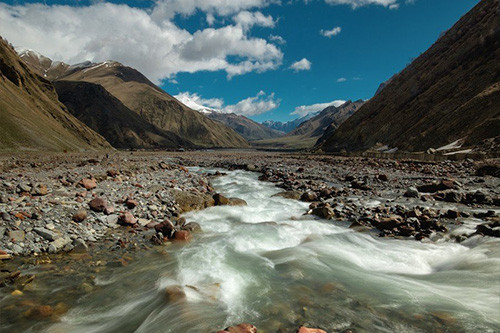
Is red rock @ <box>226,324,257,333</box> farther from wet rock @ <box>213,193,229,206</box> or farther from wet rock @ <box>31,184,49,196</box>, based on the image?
wet rock @ <box>31,184,49,196</box>

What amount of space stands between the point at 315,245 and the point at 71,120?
86.8m

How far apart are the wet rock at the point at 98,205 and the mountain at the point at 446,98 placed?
4514 centimetres

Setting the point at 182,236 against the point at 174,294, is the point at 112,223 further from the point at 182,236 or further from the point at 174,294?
the point at 174,294

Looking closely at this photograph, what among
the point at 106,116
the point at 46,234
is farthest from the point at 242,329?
the point at 106,116

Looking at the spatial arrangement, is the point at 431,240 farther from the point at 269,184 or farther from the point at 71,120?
the point at 71,120

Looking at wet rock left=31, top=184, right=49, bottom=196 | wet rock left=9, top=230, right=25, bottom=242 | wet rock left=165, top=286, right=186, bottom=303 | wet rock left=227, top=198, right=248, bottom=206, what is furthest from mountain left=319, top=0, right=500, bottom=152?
wet rock left=9, top=230, right=25, bottom=242

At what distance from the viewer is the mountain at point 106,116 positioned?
128 meters

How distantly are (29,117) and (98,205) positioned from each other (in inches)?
2272

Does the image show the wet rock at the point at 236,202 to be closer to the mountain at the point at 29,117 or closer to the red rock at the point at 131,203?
the red rock at the point at 131,203

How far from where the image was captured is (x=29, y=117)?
169ft

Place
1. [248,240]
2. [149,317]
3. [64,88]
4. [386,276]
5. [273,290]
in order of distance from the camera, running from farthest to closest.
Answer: [64,88]
[248,240]
[386,276]
[273,290]
[149,317]

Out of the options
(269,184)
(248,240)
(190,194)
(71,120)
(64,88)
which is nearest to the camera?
(248,240)

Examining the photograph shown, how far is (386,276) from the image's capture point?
7480 mm

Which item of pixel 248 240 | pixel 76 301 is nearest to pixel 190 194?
pixel 248 240
